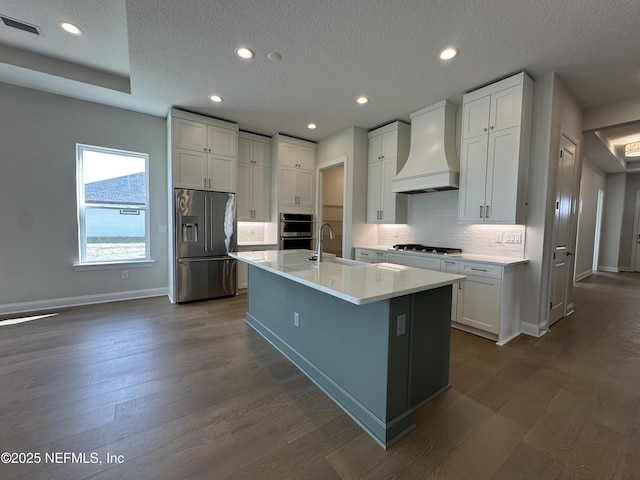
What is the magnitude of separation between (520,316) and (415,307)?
7.60 feet

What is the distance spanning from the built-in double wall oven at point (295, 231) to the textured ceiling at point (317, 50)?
1.96 m

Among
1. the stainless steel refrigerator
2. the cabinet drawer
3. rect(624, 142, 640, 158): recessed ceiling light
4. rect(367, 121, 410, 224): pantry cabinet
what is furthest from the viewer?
rect(624, 142, 640, 158): recessed ceiling light

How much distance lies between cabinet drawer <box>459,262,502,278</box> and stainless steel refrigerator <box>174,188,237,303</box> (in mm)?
3476

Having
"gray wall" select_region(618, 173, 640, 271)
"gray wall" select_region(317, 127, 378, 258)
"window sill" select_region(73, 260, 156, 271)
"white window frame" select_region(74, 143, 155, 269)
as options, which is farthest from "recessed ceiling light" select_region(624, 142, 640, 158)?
"window sill" select_region(73, 260, 156, 271)

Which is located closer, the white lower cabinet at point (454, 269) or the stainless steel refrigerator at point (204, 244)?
the white lower cabinet at point (454, 269)

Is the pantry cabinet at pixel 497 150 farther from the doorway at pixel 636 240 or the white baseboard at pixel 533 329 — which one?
the doorway at pixel 636 240

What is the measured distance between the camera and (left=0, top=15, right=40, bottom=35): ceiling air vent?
2.54m

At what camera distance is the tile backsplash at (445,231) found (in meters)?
3.32

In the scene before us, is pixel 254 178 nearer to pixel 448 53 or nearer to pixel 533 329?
pixel 448 53

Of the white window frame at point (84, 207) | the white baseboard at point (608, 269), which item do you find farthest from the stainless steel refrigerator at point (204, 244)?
the white baseboard at point (608, 269)

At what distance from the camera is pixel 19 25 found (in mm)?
2619

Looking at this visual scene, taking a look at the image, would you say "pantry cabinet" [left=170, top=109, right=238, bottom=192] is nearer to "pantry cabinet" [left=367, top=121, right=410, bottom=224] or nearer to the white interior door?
"pantry cabinet" [left=367, top=121, right=410, bottom=224]

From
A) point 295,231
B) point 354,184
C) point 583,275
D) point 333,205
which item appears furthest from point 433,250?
point 583,275

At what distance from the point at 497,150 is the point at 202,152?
407cm
